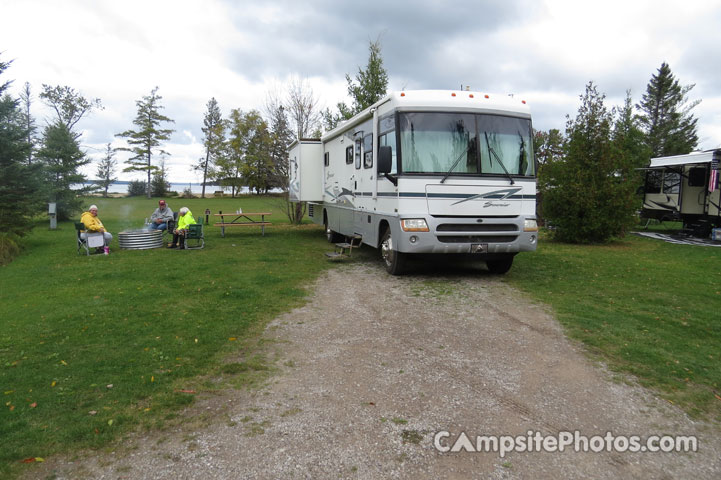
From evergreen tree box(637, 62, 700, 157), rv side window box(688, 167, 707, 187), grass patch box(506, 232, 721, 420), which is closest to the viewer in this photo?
grass patch box(506, 232, 721, 420)

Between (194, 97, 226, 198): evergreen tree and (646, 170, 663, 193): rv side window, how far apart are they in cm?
5159

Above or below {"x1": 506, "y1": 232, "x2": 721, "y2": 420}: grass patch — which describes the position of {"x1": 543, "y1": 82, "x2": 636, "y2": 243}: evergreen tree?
above

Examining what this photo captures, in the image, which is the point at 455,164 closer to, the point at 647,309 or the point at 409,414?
the point at 647,309

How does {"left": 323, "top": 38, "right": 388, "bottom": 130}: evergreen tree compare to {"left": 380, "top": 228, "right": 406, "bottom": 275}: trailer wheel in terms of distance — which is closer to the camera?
{"left": 380, "top": 228, "right": 406, "bottom": 275}: trailer wheel

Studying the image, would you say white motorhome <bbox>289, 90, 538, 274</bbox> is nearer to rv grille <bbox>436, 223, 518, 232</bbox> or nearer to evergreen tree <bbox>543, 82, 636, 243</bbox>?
rv grille <bbox>436, 223, 518, 232</bbox>

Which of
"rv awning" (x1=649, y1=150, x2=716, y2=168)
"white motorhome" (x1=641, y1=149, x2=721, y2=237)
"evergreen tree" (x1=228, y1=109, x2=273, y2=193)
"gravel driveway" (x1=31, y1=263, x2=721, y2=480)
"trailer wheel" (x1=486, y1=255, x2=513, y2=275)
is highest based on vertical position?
"evergreen tree" (x1=228, y1=109, x2=273, y2=193)

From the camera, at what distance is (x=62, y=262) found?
33.9 feet

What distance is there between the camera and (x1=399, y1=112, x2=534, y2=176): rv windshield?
7.96 metres

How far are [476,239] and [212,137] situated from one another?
60.9m

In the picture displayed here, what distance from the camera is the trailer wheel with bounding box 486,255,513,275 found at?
8920 millimetres

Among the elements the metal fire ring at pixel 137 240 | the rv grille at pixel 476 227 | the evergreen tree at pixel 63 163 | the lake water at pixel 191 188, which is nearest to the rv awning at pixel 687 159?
the rv grille at pixel 476 227

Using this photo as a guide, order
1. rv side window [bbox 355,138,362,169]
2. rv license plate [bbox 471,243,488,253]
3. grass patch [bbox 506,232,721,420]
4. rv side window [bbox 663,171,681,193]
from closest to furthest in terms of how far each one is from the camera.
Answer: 1. grass patch [bbox 506,232,721,420]
2. rv license plate [bbox 471,243,488,253]
3. rv side window [bbox 355,138,362,169]
4. rv side window [bbox 663,171,681,193]

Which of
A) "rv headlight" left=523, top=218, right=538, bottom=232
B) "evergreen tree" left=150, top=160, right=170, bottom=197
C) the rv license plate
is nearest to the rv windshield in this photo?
"rv headlight" left=523, top=218, right=538, bottom=232

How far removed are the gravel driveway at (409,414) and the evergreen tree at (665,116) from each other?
42646mm
